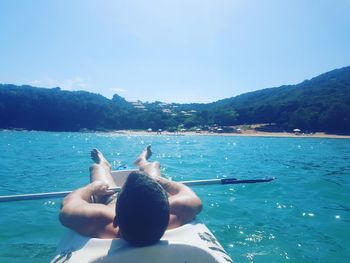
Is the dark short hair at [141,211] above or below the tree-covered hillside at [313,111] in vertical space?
below

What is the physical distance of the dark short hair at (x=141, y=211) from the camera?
253 centimetres

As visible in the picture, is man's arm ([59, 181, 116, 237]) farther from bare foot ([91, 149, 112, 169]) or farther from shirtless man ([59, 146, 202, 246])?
bare foot ([91, 149, 112, 169])

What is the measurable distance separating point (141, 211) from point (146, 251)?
30cm

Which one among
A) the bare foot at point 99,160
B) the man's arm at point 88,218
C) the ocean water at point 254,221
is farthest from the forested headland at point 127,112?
the man's arm at point 88,218

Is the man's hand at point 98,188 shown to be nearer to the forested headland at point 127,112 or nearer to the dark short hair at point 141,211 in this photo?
the dark short hair at point 141,211

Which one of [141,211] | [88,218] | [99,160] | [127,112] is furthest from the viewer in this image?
[127,112]

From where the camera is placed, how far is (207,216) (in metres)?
7.12

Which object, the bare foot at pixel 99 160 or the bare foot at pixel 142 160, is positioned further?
the bare foot at pixel 142 160

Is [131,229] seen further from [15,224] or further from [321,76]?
[321,76]

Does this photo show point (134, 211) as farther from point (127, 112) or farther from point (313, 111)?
point (127, 112)

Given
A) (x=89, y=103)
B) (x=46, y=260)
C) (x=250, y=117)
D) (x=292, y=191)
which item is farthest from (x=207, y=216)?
(x=89, y=103)

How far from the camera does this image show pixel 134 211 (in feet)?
8.30

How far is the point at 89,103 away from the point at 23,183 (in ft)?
308

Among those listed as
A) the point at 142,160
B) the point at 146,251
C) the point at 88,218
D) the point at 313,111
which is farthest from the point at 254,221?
→ the point at 313,111
